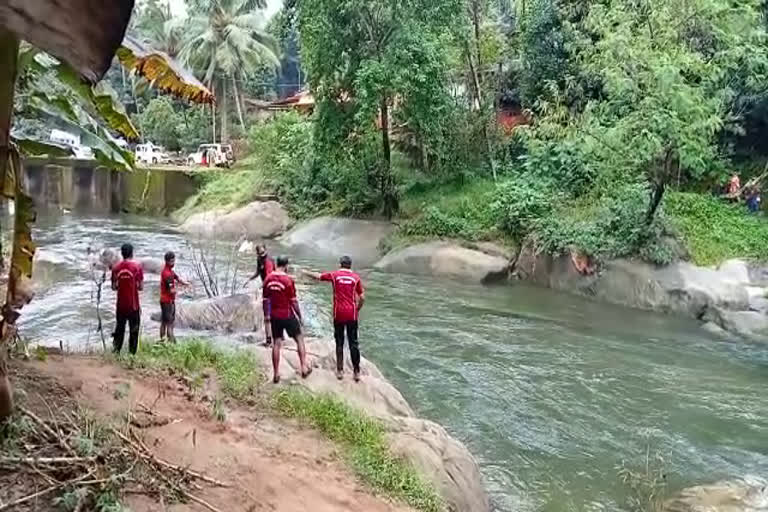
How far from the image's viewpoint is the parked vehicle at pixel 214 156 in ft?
124

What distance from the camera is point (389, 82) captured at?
2197 centimetres

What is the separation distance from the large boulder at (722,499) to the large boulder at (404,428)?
6.87 feet

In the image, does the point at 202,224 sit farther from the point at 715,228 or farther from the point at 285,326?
the point at 285,326

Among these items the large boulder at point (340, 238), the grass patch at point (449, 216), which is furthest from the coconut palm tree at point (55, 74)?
the large boulder at point (340, 238)

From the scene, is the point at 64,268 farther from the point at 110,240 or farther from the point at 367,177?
the point at 367,177

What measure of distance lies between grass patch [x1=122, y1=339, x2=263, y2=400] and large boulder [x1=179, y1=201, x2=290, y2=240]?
1869 cm

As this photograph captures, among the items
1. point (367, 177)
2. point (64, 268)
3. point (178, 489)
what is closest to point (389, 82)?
point (367, 177)

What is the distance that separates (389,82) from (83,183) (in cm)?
2047

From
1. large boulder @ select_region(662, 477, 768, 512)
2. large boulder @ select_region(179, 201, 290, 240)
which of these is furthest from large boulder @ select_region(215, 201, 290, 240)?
large boulder @ select_region(662, 477, 768, 512)

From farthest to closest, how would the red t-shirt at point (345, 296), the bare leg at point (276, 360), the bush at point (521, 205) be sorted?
the bush at point (521, 205), the red t-shirt at point (345, 296), the bare leg at point (276, 360)

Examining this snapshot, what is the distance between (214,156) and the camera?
39.0m

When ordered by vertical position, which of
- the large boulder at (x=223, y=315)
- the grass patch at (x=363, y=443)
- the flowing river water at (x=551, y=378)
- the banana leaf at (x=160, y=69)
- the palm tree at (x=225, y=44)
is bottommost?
the flowing river water at (x=551, y=378)

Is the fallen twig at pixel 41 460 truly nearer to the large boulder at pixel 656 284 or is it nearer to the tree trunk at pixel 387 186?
the large boulder at pixel 656 284

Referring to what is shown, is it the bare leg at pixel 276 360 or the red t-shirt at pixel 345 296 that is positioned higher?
the red t-shirt at pixel 345 296
